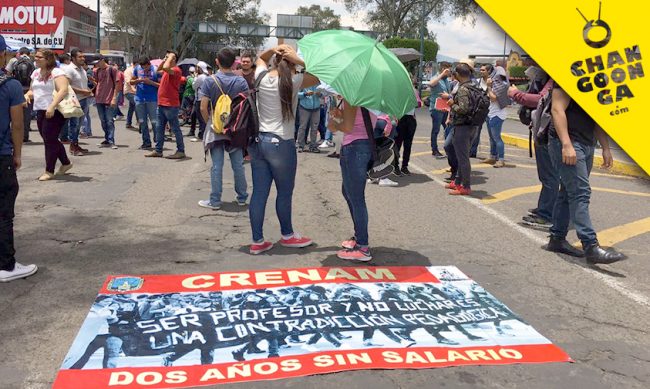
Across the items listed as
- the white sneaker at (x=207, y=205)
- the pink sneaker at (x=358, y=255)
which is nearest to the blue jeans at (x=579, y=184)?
the pink sneaker at (x=358, y=255)

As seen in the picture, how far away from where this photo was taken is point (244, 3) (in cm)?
5581

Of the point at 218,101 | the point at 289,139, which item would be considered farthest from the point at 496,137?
the point at 289,139

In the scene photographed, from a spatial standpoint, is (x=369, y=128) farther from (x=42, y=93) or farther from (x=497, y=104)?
(x=42, y=93)

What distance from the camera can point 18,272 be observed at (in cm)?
438

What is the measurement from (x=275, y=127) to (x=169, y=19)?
41628 mm

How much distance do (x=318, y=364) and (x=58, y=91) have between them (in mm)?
6768

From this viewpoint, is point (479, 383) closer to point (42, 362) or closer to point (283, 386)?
point (283, 386)

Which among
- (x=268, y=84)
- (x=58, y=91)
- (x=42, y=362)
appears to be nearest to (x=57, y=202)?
(x=58, y=91)

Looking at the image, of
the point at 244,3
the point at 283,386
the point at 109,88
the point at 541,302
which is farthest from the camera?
the point at 244,3

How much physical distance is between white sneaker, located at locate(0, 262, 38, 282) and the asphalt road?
9 centimetres

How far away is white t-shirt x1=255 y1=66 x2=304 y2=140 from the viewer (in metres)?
4.90

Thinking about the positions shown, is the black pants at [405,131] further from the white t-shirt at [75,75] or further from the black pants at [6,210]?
the black pants at [6,210]

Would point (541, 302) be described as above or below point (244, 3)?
below

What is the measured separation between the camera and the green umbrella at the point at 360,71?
13.8 ft
